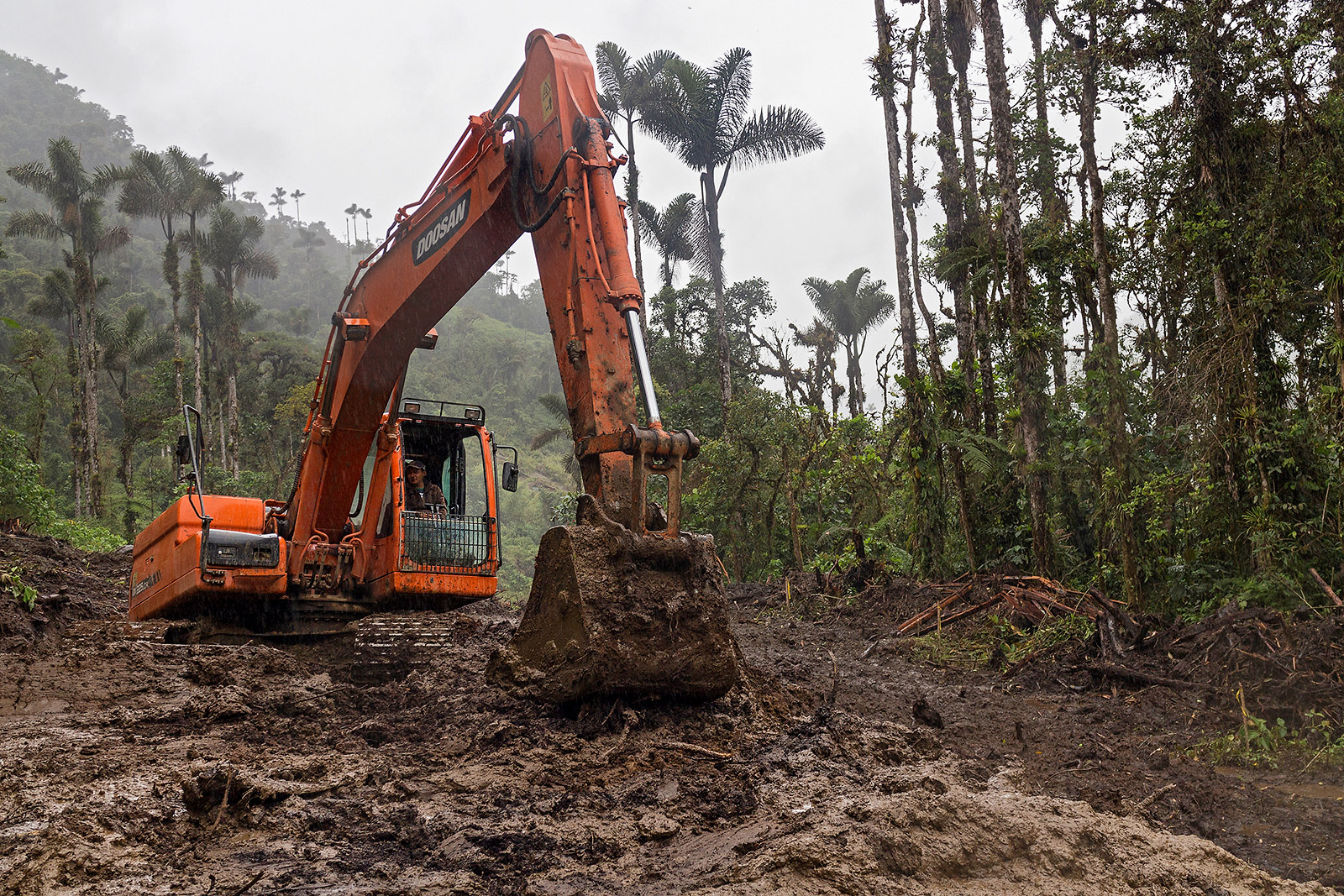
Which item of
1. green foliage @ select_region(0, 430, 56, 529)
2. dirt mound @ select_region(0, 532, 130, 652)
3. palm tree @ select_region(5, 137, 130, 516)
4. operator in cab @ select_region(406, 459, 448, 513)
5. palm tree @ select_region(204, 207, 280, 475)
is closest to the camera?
operator in cab @ select_region(406, 459, 448, 513)

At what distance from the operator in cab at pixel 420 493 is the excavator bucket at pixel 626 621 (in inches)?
146

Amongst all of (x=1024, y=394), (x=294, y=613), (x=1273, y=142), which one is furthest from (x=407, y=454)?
(x=1273, y=142)

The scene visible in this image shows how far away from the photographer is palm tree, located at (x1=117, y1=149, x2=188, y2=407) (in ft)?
121

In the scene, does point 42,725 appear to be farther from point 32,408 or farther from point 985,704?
point 32,408

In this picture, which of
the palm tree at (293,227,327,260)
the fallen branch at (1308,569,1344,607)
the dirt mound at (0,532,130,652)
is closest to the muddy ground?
the fallen branch at (1308,569,1344,607)

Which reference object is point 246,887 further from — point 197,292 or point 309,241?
point 309,241

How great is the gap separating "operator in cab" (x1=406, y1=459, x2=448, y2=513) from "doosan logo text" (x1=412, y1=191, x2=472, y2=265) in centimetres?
209

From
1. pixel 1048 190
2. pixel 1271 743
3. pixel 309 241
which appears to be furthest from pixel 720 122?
pixel 309 241

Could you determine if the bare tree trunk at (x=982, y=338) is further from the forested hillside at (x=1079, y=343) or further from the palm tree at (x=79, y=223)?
the palm tree at (x=79, y=223)

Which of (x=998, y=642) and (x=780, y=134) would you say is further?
(x=780, y=134)

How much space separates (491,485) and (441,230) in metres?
2.58

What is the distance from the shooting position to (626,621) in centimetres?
435

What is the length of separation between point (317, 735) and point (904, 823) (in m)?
3.92

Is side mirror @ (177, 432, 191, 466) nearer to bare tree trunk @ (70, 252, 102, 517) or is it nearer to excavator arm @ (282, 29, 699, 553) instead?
excavator arm @ (282, 29, 699, 553)
